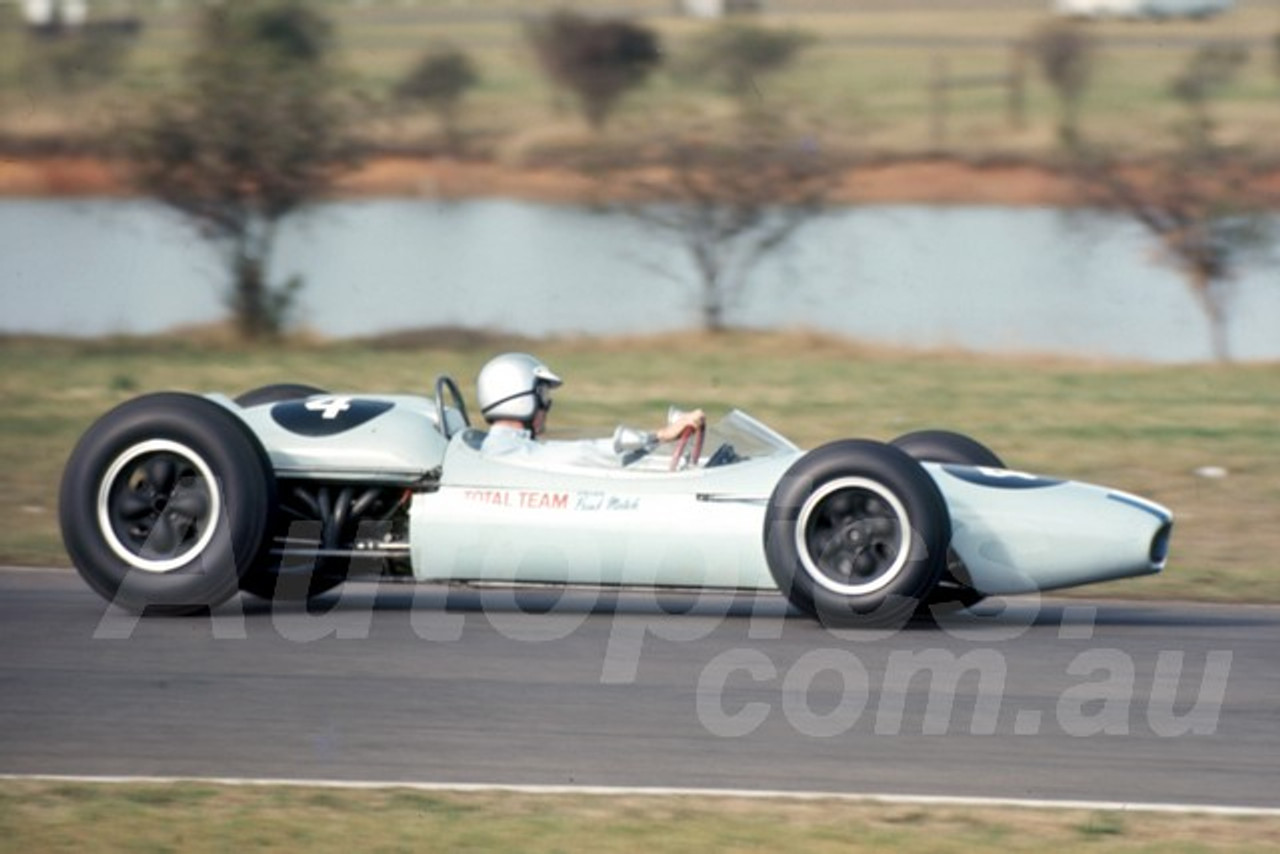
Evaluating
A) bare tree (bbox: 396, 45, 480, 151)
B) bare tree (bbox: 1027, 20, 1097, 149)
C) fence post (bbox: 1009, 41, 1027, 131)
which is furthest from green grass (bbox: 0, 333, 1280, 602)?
fence post (bbox: 1009, 41, 1027, 131)

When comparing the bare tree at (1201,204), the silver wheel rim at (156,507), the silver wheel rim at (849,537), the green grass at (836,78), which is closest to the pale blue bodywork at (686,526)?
the silver wheel rim at (849,537)

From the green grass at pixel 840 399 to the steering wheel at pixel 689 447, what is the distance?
2.69 metres

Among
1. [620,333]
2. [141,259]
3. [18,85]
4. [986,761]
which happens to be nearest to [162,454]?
[986,761]

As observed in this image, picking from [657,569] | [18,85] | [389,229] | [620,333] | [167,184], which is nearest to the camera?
[657,569]

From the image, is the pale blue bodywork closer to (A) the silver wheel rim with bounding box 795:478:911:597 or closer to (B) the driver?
(B) the driver

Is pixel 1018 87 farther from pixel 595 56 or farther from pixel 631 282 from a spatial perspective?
pixel 631 282

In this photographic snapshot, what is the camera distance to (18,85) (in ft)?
107

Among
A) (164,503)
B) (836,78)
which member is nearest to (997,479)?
(164,503)

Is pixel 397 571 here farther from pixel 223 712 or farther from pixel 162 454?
pixel 223 712

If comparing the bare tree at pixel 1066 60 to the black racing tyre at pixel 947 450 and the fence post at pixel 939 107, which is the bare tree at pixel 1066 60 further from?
the black racing tyre at pixel 947 450

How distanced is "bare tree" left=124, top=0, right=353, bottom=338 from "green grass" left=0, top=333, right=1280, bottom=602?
1692mm

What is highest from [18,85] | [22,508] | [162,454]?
[18,85]

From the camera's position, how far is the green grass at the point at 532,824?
20.8ft

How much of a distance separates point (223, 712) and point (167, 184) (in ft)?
56.5
